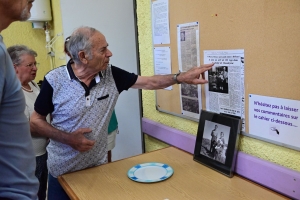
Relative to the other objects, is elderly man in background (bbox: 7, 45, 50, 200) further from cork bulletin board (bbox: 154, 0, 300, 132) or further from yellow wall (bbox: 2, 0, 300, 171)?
cork bulletin board (bbox: 154, 0, 300, 132)

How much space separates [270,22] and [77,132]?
2.96 feet

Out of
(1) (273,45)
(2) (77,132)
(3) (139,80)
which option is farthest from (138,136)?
(1) (273,45)

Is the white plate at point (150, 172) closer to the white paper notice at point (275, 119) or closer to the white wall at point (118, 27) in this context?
the white paper notice at point (275, 119)

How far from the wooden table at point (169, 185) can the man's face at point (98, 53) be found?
484 mm

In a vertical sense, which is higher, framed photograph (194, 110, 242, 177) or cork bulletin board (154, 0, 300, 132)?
cork bulletin board (154, 0, 300, 132)

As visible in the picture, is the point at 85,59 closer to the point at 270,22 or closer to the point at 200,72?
the point at 200,72

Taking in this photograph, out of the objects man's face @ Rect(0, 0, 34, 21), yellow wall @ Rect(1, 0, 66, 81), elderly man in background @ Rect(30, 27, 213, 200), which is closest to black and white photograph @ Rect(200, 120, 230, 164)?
elderly man in background @ Rect(30, 27, 213, 200)

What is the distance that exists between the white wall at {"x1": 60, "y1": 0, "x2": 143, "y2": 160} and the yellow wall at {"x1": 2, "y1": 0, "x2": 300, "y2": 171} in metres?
0.34

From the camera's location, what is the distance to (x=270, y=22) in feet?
3.42

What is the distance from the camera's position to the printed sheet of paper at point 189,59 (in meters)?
1.38

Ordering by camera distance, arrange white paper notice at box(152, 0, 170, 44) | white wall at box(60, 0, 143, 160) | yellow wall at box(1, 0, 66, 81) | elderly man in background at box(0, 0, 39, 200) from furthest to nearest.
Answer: yellow wall at box(1, 0, 66, 81), white wall at box(60, 0, 143, 160), white paper notice at box(152, 0, 170, 44), elderly man in background at box(0, 0, 39, 200)

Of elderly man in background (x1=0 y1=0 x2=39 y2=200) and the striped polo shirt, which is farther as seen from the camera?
the striped polo shirt

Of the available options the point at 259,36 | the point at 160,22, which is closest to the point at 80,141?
the point at 160,22

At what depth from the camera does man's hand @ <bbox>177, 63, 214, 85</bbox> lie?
1317 mm
